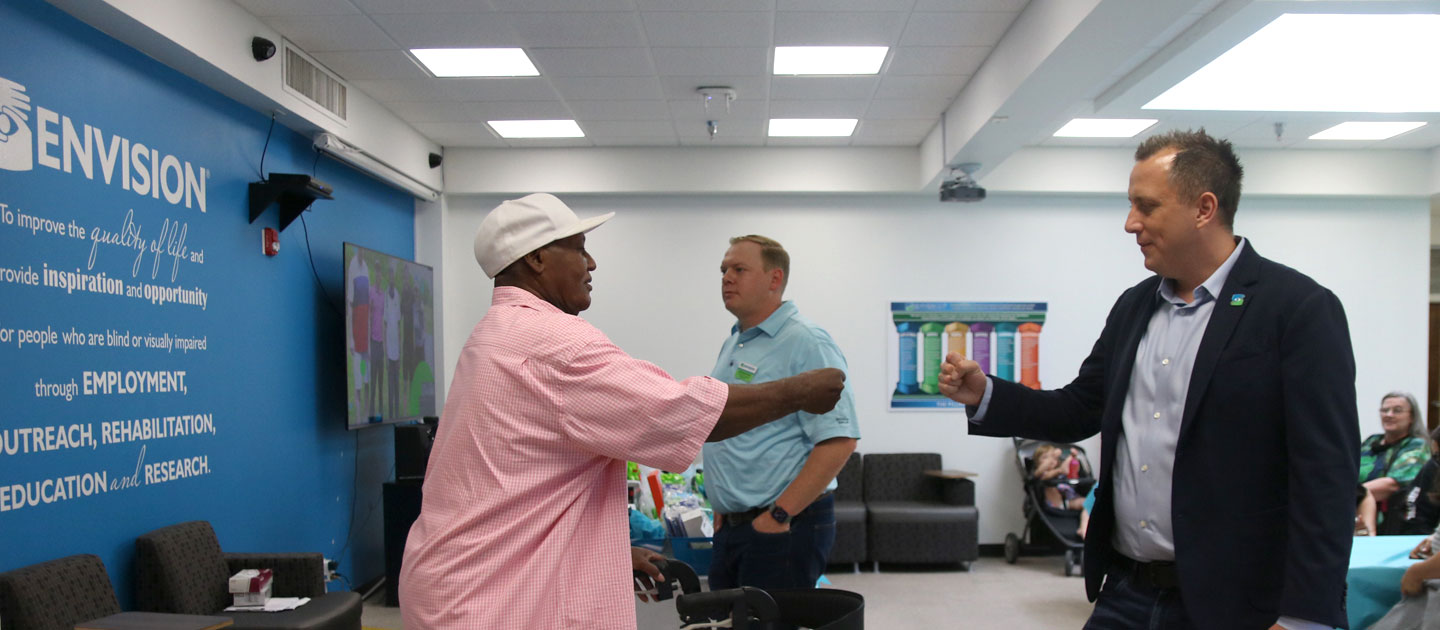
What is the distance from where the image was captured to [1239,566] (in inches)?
64.4

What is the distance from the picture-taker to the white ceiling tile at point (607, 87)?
18.3 ft

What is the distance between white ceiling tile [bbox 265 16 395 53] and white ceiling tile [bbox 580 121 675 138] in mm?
1926

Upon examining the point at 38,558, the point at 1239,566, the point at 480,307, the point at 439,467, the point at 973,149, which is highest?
the point at 973,149

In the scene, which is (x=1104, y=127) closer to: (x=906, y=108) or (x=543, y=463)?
(x=906, y=108)

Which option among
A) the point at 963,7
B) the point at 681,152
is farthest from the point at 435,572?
the point at 681,152

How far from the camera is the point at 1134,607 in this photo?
5.94 ft

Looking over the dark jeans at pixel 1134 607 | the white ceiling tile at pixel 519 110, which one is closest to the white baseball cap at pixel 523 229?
the dark jeans at pixel 1134 607

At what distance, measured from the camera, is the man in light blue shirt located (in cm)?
260

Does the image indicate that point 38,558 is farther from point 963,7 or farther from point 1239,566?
point 963,7

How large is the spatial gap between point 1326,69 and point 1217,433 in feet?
13.7

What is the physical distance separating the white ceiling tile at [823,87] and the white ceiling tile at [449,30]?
1.60m

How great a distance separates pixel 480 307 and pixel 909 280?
343cm

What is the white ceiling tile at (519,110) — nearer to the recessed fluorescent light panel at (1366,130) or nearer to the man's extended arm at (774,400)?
the man's extended arm at (774,400)

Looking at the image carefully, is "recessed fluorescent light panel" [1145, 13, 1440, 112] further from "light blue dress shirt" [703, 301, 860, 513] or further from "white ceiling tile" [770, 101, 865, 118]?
"light blue dress shirt" [703, 301, 860, 513]
